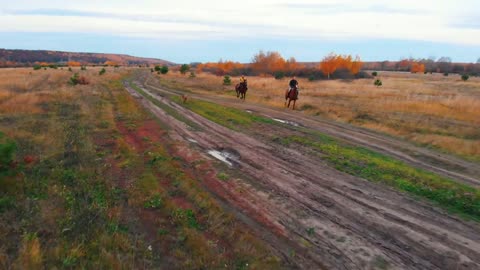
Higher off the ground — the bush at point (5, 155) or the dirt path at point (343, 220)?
the bush at point (5, 155)

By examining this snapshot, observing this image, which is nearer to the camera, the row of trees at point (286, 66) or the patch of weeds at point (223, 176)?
the patch of weeds at point (223, 176)

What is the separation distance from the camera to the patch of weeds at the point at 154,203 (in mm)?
8773

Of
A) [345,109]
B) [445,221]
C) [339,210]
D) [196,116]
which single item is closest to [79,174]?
[339,210]

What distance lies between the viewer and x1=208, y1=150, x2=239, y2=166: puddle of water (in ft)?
41.9

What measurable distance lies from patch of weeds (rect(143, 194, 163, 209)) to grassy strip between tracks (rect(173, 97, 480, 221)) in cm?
645

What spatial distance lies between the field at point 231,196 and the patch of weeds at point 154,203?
0.16ft

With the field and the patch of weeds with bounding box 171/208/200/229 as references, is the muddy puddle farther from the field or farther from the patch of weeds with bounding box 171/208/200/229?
the patch of weeds with bounding box 171/208/200/229

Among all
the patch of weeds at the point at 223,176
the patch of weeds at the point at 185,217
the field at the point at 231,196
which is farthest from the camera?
the patch of weeds at the point at 223,176

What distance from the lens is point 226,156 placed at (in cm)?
1356

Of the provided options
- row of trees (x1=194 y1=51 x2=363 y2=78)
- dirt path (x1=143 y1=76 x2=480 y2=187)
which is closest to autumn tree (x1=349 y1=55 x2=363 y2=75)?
row of trees (x1=194 y1=51 x2=363 y2=78)

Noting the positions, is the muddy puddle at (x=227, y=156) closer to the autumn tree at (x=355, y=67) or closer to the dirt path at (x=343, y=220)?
the dirt path at (x=343, y=220)

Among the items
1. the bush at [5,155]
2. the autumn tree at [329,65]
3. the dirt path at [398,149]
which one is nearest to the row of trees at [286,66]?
the autumn tree at [329,65]

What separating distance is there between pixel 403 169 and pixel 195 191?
754 cm

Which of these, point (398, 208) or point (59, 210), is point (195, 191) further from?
point (398, 208)
